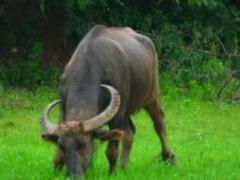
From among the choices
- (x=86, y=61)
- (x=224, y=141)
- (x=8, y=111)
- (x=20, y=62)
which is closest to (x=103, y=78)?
(x=86, y=61)

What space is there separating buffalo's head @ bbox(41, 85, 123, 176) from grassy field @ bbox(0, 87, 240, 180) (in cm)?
38

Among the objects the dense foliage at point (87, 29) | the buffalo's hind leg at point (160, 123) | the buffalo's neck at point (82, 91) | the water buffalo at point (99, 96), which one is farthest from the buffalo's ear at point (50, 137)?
the dense foliage at point (87, 29)

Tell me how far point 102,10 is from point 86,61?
10719 mm

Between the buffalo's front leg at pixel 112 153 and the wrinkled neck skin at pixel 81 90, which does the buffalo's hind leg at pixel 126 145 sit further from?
the wrinkled neck skin at pixel 81 90

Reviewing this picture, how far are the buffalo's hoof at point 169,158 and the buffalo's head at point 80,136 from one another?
6.99 feet

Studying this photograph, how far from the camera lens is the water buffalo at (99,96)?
9.62 meters

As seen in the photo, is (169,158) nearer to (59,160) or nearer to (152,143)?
(59,160)

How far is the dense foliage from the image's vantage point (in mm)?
19781

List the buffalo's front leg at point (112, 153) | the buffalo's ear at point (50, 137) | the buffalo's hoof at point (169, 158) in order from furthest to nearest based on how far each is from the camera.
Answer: the buffalo's hoof at point (169, 158), the buffalo's front leg at point (112, 153), the buffalo's ear at point (50, 137)

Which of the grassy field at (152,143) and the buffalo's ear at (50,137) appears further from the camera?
A: the grassy field at (152,143)

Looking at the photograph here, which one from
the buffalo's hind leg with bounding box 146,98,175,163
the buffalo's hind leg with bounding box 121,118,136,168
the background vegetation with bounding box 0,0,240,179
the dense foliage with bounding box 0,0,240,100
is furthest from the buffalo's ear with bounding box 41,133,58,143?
the dense foliage with bounding box 0,0,240,100

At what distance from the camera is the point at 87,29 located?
20.6 meters

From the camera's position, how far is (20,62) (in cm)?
1998

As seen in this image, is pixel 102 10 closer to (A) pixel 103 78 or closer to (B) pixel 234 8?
(B) pixel 234 8
